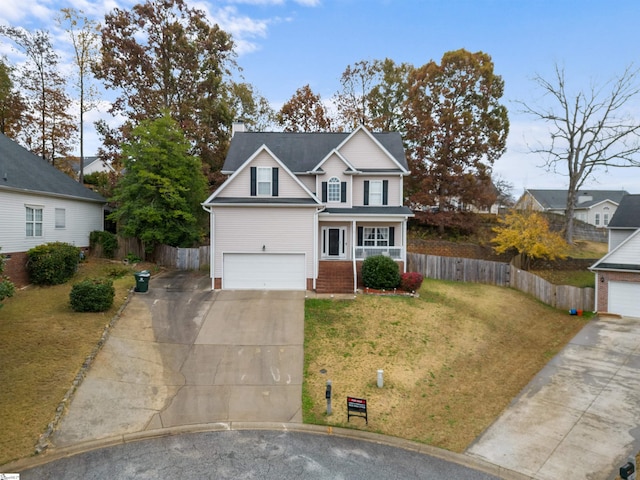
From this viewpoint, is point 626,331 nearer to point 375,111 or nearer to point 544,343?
point 544,343

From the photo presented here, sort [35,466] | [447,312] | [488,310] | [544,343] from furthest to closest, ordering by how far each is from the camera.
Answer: [488,310] < [447,312] < [544,343] < [35,466]

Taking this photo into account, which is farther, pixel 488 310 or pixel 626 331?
pixel 488 310

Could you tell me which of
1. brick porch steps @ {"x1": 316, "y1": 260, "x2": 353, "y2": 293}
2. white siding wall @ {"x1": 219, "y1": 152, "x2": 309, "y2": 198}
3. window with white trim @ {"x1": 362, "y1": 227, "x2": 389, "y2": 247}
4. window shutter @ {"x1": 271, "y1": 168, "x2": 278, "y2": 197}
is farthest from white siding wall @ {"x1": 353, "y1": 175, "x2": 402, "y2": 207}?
window shutter @ {"x1": 271, "y1": 168, "x2": 278, "y2": 197}

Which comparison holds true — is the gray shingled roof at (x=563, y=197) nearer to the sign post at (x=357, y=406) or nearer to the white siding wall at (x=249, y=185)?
the white siding wall at (x=249, y=185)

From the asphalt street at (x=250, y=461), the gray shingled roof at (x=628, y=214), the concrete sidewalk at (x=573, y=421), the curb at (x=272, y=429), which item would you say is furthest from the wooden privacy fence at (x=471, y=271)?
the asphalt street at (x=250, y=461)

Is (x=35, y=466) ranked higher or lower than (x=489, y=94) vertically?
lower

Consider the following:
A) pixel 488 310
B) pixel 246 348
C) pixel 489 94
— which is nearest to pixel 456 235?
pixel 489 94
